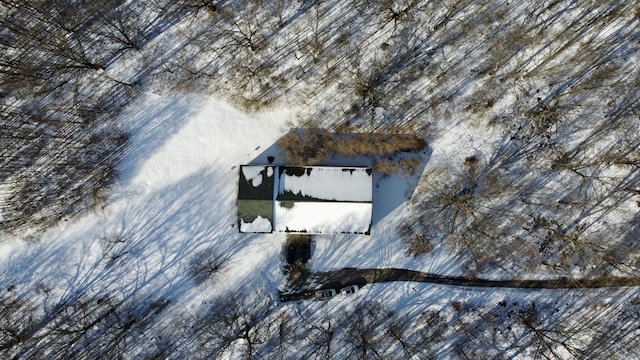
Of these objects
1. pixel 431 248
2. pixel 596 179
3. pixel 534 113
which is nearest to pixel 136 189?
pixel 431 248

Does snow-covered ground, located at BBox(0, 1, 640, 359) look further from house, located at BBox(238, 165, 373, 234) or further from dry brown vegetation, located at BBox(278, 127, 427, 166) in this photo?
house, located at BBox(238, 165, 373, 234)

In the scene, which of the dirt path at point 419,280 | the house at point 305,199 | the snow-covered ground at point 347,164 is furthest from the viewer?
the dirt path at point 419,280

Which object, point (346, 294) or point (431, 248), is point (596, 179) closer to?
point (431, 248)

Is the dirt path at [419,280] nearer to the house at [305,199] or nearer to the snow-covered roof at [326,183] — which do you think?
the house at [305,199]

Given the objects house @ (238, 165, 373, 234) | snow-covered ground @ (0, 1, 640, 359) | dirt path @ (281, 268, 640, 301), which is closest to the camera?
house @ (238, 165, 373, 234)

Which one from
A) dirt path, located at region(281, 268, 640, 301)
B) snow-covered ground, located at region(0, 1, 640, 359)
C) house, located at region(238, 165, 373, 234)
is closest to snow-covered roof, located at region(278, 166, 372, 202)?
house, located at region(238, 165, 373, 234)

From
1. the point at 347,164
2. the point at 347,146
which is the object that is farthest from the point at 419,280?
the point at 347,146

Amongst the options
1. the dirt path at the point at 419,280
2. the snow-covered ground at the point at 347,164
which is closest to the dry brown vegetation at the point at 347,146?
the snow-covered ground at the point at 347,164
